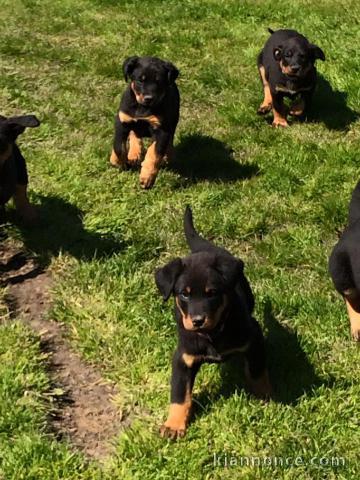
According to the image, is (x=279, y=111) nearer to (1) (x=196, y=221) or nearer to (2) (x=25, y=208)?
(1) (x=196, y=221)

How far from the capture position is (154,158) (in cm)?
599

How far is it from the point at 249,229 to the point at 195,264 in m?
2.02

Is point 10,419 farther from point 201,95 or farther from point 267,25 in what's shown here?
point 267,25

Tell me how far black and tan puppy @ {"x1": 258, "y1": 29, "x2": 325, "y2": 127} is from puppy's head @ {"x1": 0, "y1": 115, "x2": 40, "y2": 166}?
10.3 ft

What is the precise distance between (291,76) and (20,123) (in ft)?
10.6

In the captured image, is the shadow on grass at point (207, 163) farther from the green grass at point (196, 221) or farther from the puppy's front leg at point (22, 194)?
the puppy's front leg at point (22, 194)

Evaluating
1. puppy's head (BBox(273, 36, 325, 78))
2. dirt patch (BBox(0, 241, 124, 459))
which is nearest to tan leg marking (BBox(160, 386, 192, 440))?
dirt patch (BBox(0, 241, 124, 459))

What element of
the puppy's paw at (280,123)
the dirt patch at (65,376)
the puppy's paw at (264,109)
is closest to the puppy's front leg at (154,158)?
the dirt patch at (65,376)

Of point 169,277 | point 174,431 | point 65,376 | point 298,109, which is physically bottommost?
point 65,376

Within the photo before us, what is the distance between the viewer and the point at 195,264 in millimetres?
3582

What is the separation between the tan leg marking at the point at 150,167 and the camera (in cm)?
600

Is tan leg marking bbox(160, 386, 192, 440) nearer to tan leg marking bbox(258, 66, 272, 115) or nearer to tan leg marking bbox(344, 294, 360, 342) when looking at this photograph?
tan leg marking bbox(344, 294, 360, 342)

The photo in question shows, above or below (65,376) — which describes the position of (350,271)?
above

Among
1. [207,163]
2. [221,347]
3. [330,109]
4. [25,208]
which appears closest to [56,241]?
[25,208]
